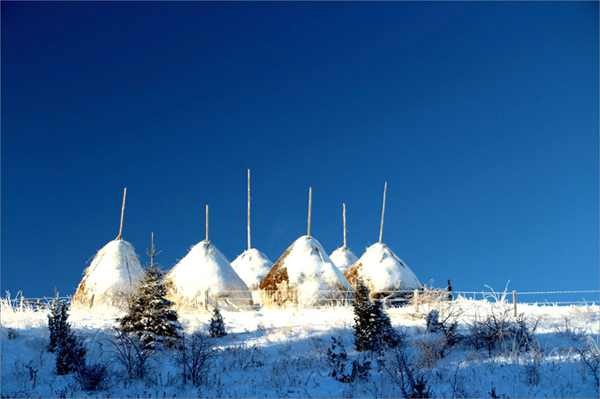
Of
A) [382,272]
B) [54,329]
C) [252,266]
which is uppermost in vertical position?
[252,266]

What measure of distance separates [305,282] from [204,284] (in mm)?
4469

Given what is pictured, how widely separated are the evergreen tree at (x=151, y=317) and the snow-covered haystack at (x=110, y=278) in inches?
254

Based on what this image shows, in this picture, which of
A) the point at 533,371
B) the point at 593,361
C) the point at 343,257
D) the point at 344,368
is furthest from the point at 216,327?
the point at 343,257

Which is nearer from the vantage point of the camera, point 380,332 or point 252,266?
point 380,332

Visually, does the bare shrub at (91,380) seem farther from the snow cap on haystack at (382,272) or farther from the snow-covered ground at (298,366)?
the snow cap on haystack at (382,272)

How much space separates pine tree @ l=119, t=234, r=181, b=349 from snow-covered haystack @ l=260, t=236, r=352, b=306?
8.67m

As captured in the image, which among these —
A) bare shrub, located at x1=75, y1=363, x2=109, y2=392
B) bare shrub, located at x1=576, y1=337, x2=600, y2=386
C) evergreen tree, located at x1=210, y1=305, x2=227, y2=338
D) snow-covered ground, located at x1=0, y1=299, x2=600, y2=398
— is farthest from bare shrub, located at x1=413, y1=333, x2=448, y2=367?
bare shrub, located at x1=75, y1=363, x2=109, y2=392

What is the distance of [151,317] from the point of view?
13.8m

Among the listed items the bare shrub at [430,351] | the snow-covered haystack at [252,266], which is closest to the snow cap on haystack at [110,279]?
the snow-covered haystack at [252,266]

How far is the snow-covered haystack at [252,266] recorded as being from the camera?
3069 centimetres

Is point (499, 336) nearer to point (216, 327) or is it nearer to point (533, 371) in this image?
point (533, 371)

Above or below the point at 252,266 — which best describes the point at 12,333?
below

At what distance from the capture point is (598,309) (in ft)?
62.1

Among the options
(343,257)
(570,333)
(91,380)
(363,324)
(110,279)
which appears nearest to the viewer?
(91,380)
